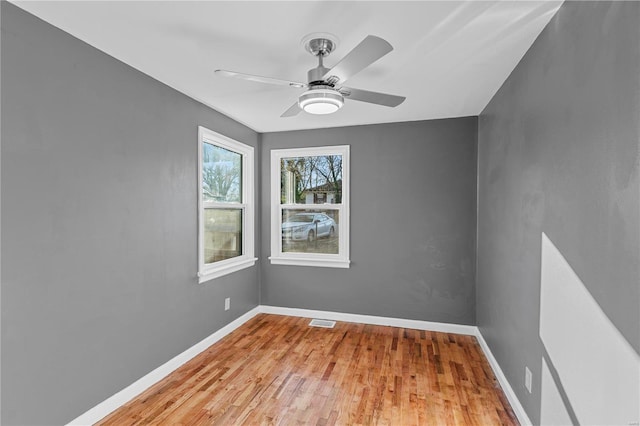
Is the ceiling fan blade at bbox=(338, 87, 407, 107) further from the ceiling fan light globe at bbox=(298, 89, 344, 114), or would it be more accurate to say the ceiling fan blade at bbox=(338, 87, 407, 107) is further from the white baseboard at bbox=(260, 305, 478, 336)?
the white baseboard at bbox=(260, 305, 478, 336)

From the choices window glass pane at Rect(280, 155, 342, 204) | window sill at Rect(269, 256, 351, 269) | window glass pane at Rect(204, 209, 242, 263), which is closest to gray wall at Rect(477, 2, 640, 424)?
window sill at Rect(269, 256, 351, 269)

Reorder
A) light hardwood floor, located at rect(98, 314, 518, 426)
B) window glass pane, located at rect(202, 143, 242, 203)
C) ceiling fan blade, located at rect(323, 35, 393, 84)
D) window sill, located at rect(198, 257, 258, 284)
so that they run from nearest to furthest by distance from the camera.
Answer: ceiling fan blade, located at rect(323, 35, 393, 84) → light hardwood floor, located at rect(98, 314, 518, 426) → window sill, located at rect(198, 257, 258, 284) → window glass pane, located at rect(202, 143, 242, 203)

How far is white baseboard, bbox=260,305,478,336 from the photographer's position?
3738mm

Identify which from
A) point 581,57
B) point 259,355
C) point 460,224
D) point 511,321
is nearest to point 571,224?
point 581,57

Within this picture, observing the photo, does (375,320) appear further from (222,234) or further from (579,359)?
A: (579,359)

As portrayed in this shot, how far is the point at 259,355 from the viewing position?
316cm

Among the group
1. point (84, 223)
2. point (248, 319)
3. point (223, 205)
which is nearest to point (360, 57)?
point (84, 223)

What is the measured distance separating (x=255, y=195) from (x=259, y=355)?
77.2 inches

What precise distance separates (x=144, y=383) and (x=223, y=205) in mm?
1830

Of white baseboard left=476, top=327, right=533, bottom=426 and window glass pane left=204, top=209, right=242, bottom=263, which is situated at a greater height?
window glass pane left=204, top=209, right=242, bottom=263

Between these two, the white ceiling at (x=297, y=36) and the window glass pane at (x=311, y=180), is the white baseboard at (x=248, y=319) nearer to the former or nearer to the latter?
the window glass pane at (x=311, y=180)

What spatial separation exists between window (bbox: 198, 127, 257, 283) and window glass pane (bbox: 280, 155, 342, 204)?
0.47 metres

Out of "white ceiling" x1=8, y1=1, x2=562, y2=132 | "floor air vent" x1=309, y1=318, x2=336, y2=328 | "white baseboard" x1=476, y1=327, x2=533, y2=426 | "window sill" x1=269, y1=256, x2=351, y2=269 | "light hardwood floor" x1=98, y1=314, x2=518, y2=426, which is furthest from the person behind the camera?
"window sill" x1=269, y1=256, x2=351, y2=269

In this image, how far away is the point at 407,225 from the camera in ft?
12.8
